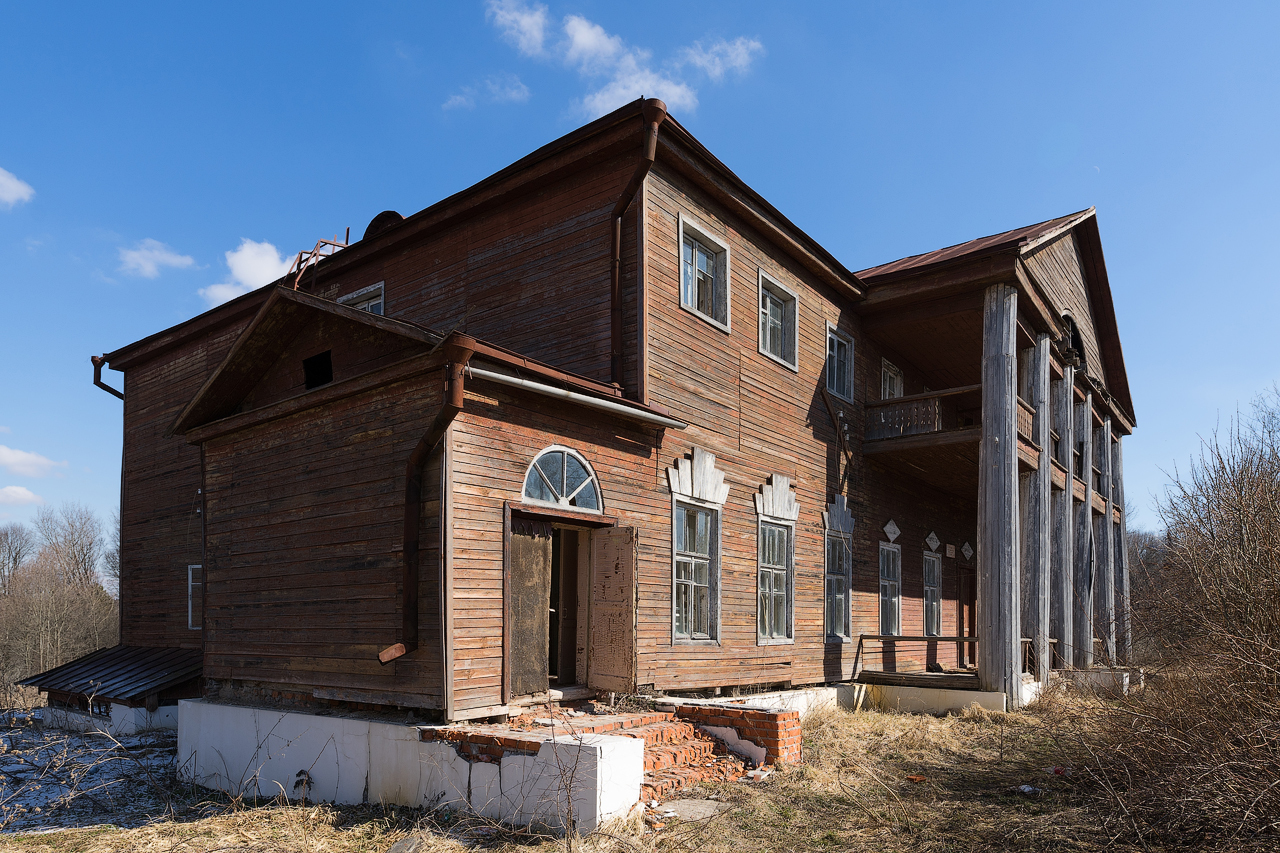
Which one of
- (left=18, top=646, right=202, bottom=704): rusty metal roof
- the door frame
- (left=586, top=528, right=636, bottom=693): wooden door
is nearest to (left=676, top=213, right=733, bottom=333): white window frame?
(left=586, top=528, right=636, bottom=693): wooden door

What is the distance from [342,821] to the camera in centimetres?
764

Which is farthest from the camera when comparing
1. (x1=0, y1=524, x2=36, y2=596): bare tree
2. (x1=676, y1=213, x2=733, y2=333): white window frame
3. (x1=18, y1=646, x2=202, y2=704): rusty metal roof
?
(x1=0, y1=524, x2=36, y2=596): bare tree

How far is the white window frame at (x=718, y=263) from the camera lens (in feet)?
37.0

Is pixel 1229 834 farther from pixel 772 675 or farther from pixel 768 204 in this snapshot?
pixel 768 204

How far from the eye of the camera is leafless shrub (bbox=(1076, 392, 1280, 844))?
20.0ft

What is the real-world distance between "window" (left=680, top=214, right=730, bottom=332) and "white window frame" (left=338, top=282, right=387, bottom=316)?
5.24m

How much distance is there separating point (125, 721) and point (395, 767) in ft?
27.8

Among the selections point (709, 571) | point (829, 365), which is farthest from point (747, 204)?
point (709, 571)

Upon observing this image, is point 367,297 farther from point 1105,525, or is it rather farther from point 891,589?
point 1105,525

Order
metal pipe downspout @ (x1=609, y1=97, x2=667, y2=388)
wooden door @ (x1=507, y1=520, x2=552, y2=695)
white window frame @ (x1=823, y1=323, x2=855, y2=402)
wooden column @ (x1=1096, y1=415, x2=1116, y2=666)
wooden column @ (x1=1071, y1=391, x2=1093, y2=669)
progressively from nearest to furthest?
wooden door @ (x1=507, y1=520, x2=552, y2=695) → metal pipe downspout @ (x1=609, y1=97, x2=667, y2=388) → white window frame @ (x1=823, y1=323, x2=855, y2=402) → wooden column @ (x1=1071, y1=391, x2=1093, y2=669) → wooden column @ (x1=1096, y1=415, x2=1116, y2=666)

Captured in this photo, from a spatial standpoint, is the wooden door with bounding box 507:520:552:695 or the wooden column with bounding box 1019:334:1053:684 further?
A: the wooden column with bounding box 1019:334:1053:684

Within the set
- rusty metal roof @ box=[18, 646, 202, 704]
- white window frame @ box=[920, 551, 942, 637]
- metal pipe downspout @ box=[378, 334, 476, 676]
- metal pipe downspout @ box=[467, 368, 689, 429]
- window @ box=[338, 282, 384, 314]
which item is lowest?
rusty metal roof @ box=[18, 646, 202, 704]

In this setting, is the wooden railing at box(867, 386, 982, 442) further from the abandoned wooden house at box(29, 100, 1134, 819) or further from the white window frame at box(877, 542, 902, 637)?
the white window frame at box(877, 542, 902, 637)

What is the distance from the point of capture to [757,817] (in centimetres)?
720
